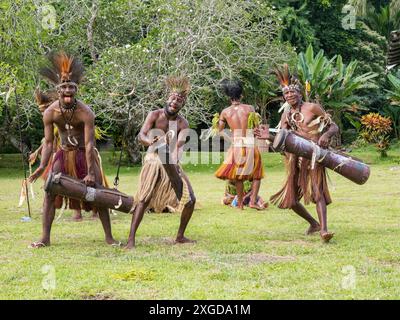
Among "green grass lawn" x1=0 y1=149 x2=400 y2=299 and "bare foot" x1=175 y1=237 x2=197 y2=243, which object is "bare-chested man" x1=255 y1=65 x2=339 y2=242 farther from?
"bare foot" x1=175 y1=237 x2=197 y2=243

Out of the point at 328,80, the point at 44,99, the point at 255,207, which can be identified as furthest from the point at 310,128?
the point at 328,80

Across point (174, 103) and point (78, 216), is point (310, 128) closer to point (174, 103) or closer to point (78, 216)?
point (174, 103)

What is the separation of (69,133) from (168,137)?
89cm

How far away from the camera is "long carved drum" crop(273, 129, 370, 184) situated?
615 centimetres

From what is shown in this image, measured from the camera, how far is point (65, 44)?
55.0ft

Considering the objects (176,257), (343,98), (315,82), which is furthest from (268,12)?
(176,257)

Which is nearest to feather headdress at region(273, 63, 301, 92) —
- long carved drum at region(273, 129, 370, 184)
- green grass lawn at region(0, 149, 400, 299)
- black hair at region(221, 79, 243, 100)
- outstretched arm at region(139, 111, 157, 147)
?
long carved drum at region(273, 129, 370, 184)

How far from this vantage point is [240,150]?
9250 mm

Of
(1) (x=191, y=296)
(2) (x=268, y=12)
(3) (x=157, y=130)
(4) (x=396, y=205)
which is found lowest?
(4) (x=396, y=205)

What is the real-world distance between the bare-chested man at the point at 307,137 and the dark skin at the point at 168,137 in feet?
3.32

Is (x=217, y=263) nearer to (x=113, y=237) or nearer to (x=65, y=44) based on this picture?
(x=113, y=237)

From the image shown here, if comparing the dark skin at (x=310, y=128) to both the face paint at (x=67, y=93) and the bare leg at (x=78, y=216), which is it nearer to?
the face paint at (x=67, y=93)

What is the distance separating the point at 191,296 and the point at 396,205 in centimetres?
537
